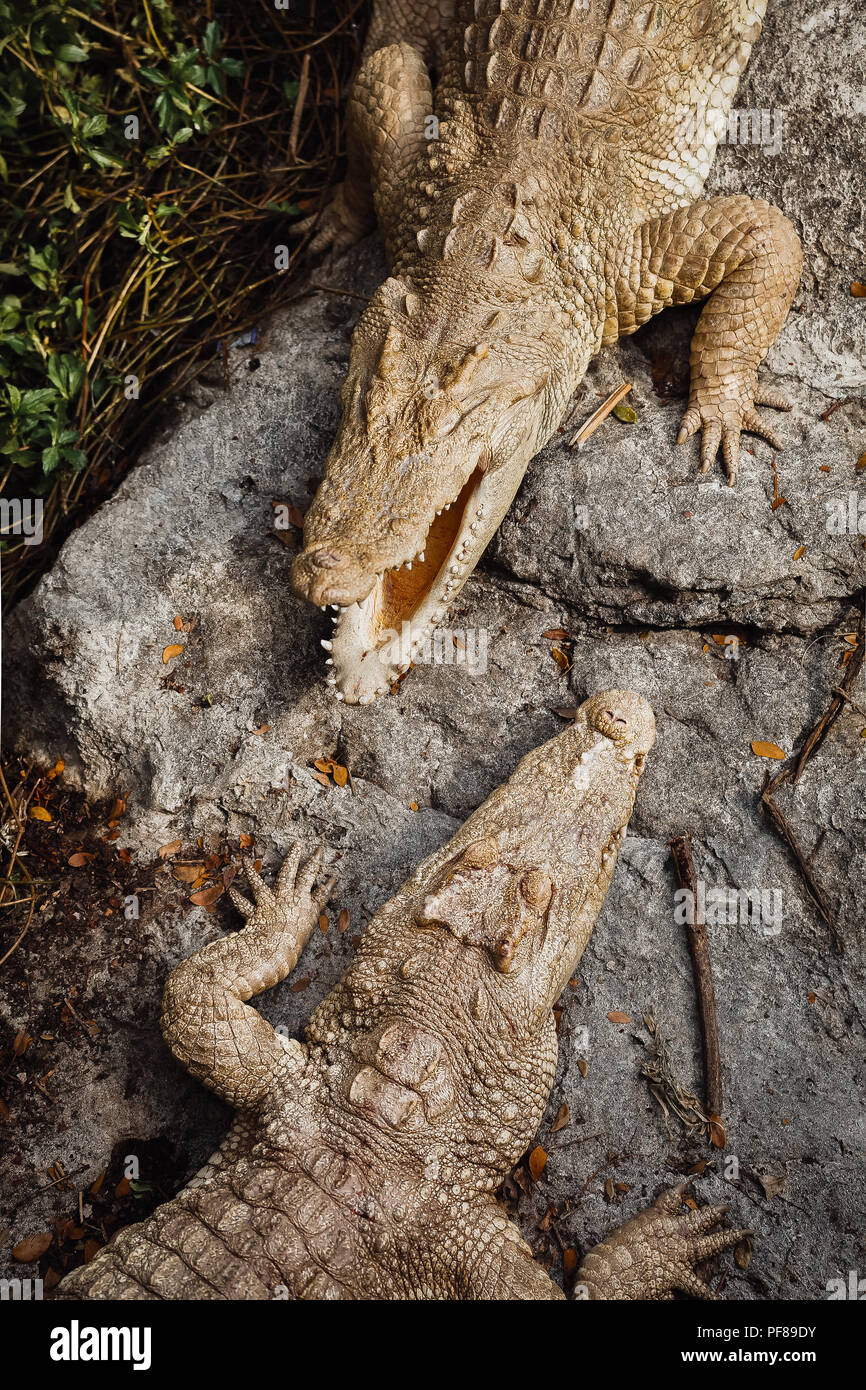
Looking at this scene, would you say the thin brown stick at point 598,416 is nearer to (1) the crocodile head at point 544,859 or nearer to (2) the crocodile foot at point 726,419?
(2) the crocodile foot at point 726,419

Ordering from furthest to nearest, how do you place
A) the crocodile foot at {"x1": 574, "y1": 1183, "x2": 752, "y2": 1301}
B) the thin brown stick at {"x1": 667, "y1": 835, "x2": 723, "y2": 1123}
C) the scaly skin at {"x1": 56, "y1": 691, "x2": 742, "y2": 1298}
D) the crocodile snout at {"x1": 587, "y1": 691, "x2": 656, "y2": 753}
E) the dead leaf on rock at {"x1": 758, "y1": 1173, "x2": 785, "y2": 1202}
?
the crocodile snout at {"x1": 587, "y1": 691, "x2": 656, "y2": 753} < the thin brown stick at {"x1": 667, "y1": 835, "x2": 723, "y2": 1123} < the dead leaf on rock at {"x1": 758, "y1": 1173, "x2": 785, "y2": 1202} < the crocodile foot at {"x1": 574, "y1": 1183, "x2": 752, "y2": 1301} < the scaly skin at {"x1": 56, "y1": 691, "x2": 742, "y2": 1298}

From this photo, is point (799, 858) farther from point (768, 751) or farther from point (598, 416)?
point (598, 416)

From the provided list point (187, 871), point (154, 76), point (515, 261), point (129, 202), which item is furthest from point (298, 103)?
point (187, 871)

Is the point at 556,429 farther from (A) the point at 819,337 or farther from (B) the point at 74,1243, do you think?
(B) the point at 74,1243

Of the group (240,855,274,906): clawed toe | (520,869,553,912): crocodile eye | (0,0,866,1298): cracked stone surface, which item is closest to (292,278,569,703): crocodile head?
(0,0,866,1298): cracked stone surface

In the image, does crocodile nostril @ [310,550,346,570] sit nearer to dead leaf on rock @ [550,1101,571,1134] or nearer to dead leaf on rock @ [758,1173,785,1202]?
dead leaf on rock @ [550,1101,571,1134]

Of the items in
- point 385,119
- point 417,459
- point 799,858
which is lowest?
point 799,858

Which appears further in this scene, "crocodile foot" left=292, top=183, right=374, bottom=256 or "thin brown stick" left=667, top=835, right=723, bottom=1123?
"crocodile foot" left=292, top=183, right=374, bottom=256
